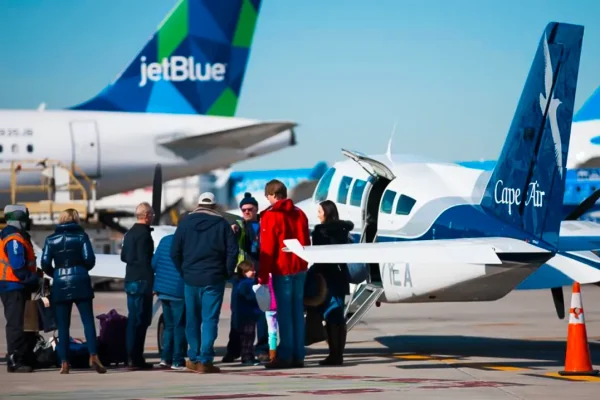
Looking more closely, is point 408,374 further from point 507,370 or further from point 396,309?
point 396,309

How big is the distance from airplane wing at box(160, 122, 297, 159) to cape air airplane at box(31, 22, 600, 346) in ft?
60.0

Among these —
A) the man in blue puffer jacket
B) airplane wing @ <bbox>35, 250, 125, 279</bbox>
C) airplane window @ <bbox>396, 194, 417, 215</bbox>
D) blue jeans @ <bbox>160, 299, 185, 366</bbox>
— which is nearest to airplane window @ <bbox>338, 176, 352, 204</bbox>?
airplane window @ <bbox>396, 194, 417, 215</bbox>

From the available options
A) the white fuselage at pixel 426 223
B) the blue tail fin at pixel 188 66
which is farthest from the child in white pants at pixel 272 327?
the blue tail fin at pixel 188 66

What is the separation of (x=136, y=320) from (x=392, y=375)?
2732 millimetres

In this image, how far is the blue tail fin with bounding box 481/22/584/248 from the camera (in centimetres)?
1391

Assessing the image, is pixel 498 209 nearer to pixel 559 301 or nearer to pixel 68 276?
pixel 559 301

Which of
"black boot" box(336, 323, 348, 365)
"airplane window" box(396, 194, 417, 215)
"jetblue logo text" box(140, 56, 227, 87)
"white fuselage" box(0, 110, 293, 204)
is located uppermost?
"jetblue logo text" box(140, 56, 227, 87)

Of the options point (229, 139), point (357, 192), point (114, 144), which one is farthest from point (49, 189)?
point (357, 192)

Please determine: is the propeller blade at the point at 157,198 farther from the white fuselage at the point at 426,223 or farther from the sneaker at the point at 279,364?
the sneaker at the point at 279,364

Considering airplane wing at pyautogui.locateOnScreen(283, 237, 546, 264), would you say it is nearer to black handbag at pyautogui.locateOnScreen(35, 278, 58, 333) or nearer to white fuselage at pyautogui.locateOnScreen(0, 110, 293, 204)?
black handbag at pyautogui.locateOnScreen(35, 278, 58, 333)

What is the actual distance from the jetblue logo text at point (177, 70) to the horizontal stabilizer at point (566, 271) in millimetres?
23075

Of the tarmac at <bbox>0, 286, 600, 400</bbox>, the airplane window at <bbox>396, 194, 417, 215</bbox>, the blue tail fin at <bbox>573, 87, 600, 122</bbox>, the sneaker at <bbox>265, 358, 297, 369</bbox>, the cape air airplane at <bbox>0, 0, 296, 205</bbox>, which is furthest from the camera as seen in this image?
the cape air airplane at <bbox>0, 0, 296, 205</bbox>

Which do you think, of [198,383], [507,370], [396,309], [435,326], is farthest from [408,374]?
[396,309]

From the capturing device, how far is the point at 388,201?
49.0 ft
